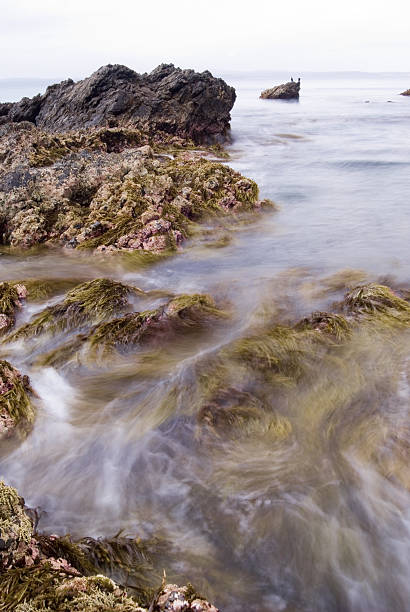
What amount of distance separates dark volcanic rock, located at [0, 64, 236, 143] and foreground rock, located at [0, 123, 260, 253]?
7311 millimetres

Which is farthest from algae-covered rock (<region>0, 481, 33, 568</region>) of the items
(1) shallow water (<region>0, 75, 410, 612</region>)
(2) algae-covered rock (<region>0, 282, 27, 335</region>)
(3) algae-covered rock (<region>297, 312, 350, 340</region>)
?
(3) algae-covered rock (<region>297, 312, 350, 340</region>)

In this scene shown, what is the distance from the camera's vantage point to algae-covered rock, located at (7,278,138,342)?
213 inches

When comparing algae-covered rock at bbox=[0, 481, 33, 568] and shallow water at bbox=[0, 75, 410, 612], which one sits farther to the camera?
shallow water at bbox=[0, 75, 410, 612]

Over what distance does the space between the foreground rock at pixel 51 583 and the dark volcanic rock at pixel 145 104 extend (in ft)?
59.2

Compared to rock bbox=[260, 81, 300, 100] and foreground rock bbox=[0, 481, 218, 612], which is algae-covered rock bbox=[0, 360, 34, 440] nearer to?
foreground rock bbox=[0, 481, 218, 612]

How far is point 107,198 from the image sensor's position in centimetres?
944

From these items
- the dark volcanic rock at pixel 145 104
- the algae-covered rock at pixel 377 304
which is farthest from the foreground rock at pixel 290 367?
the dark volcanic rock at pixel 145 104

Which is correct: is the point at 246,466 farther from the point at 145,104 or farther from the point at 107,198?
the point at 145,104

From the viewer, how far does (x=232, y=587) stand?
2.60 meters

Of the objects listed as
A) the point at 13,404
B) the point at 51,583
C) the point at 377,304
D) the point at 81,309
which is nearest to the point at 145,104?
the point at 81,309

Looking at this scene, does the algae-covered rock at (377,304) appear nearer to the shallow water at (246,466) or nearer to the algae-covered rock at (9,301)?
the shallow water at (246,466)

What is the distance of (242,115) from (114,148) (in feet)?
63.3

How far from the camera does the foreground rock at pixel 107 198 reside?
27.7ft

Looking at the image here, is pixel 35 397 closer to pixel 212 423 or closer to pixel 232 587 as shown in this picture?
pixel 212 423
